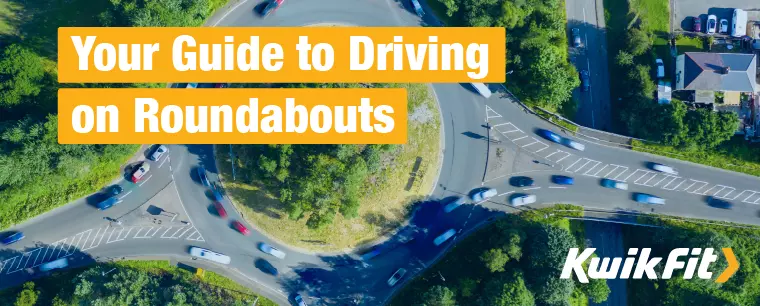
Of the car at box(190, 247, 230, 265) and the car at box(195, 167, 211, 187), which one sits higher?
the car at box(195, 167, 211, 187)

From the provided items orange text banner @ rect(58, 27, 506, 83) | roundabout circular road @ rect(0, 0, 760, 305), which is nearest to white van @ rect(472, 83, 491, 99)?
roundabout circular road @ rect(0, 0, 760, 305)

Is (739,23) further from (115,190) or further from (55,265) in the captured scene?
(55,265)

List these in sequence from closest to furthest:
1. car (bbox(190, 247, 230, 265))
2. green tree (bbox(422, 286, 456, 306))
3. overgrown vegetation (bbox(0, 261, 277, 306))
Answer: green tree (bbox(422, 286, 456, 306)), overgrown vegetation (bbox(0, 261, 277, 306)), car (bbox(190, 247, 230, 265))

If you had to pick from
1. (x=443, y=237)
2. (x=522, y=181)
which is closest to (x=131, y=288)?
(x=443, y=237)

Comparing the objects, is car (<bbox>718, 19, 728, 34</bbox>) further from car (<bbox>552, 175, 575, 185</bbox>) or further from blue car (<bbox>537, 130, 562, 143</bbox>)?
car (<bbox>552, 175, 575, 185</bbox>)

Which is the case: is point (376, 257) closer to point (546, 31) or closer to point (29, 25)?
point (546, 31)

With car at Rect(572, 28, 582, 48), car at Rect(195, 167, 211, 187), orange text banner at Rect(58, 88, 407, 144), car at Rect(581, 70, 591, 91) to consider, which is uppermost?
car at Rect(572, 28, 582, 48)

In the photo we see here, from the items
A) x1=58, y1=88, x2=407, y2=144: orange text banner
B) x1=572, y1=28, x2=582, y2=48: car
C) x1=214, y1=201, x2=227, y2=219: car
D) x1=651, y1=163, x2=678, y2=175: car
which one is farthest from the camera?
x1=572, y1=28, x2=582, y2=48: car
